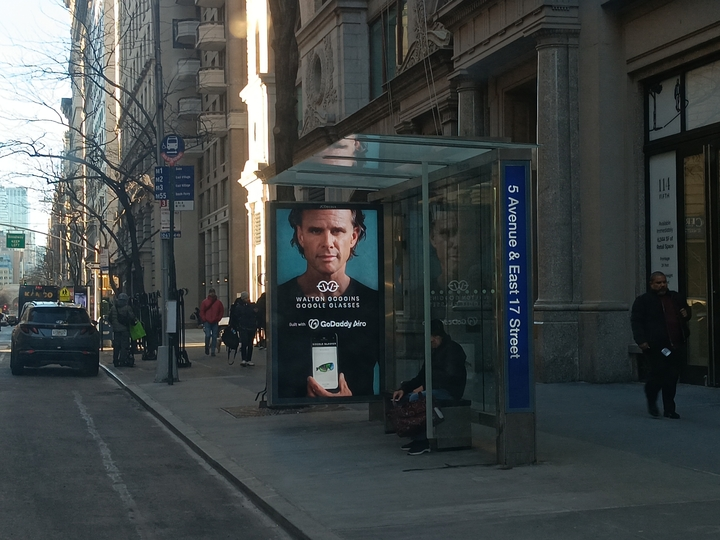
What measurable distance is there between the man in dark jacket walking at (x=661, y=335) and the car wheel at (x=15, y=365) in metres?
16.0

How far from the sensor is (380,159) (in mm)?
10242

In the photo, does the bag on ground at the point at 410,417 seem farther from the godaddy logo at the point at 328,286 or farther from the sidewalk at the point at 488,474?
the godaddy logo at the point at 328,286

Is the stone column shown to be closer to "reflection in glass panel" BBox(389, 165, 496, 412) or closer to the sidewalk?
the sidewalk

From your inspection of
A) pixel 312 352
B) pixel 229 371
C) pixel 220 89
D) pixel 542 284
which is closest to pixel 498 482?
pixel 312 352

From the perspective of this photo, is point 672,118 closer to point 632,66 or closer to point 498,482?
point 632,66

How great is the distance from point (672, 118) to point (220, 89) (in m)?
Answer: 36.6

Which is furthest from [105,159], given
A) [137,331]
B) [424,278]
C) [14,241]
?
[14,241]

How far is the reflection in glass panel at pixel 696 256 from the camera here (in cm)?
1483

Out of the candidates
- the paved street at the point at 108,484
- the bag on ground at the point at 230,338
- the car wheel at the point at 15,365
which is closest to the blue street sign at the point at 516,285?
the paved street at the point at 108,484

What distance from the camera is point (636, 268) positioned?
1628 cm

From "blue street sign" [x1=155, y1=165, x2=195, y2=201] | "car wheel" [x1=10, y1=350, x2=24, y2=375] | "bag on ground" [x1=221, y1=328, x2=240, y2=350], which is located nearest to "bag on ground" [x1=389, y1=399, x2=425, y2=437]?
"blue street sign" [x1=155, y1=165, x2=195, y2=201]

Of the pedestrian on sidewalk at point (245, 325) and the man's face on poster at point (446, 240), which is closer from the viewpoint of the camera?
the man's face on poster at point (446, 240)

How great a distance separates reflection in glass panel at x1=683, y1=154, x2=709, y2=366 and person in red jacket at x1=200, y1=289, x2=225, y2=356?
1524cm

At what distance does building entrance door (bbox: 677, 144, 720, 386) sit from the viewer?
47.6 ft
